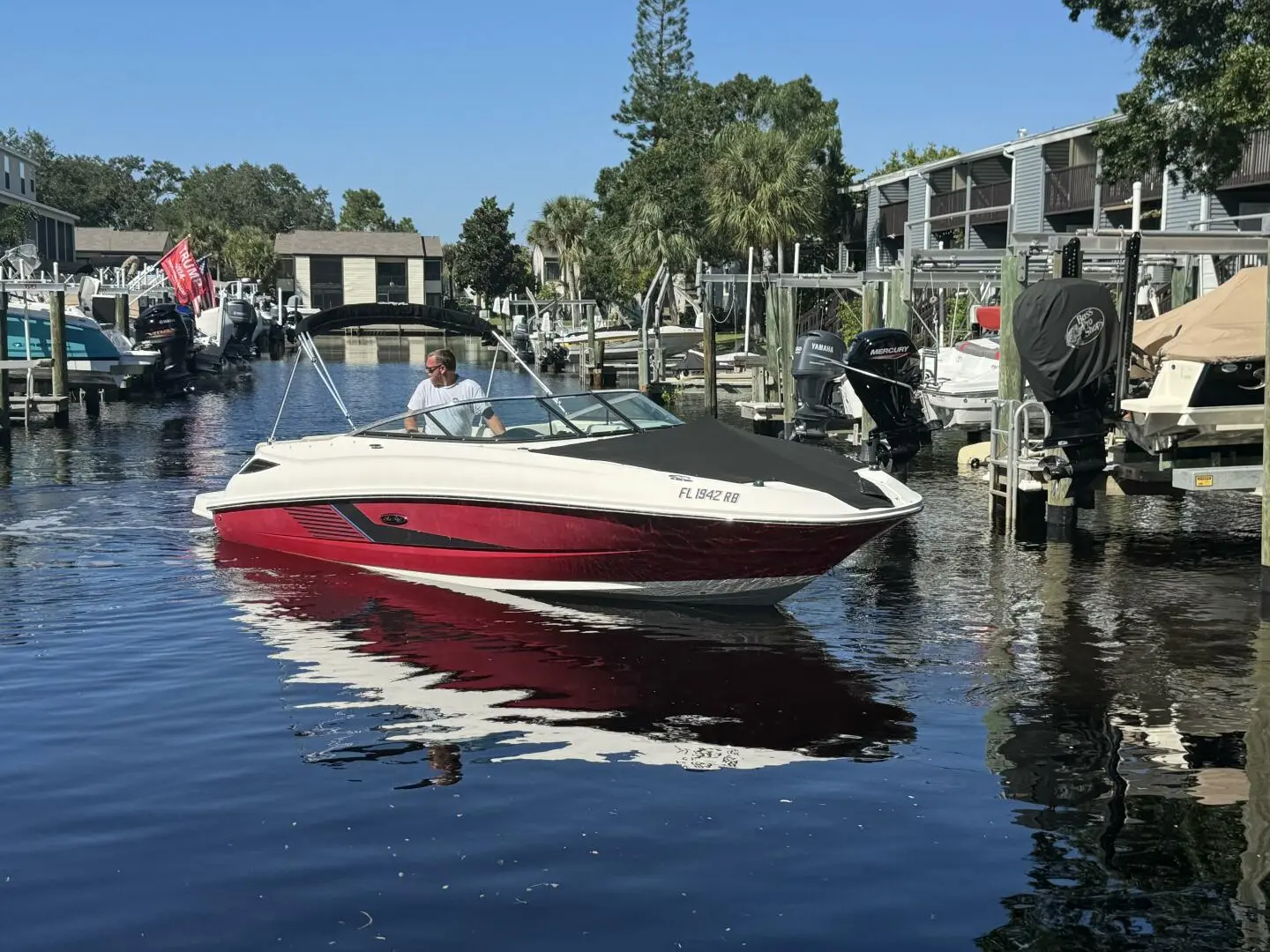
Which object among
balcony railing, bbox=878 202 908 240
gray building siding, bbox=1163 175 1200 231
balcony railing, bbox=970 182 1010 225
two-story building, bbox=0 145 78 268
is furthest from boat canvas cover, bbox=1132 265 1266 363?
two-story building, bbox=0 145 78 268

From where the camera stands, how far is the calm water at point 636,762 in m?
6.10

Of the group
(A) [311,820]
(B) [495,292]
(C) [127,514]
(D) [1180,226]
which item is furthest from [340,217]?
(A) [311,820]

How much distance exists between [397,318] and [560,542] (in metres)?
4.30

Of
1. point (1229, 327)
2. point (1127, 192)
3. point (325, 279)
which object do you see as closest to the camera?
point (1229, 327)

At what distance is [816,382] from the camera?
19.8 metres

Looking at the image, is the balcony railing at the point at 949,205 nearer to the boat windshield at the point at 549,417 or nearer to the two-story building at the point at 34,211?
the boat windshield at the point at 549,417

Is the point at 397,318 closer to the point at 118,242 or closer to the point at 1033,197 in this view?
the point at 1033,197

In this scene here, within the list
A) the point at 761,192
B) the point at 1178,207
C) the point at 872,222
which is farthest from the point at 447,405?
the point at 872,222

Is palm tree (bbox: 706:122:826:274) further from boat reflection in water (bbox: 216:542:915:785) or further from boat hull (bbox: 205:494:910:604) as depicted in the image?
boat reflection in water (bbox: 216:542:915:785)

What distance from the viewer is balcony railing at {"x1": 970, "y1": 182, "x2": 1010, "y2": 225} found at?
5031 centimetres

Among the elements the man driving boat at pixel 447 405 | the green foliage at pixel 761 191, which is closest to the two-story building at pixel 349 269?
the green foliage at pixel 761 191

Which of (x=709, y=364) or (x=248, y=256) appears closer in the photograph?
(x=709, y=364)

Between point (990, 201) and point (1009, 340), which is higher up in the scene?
point (990, 201)

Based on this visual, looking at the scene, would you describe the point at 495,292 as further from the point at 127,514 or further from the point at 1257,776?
the point at 1257,776
